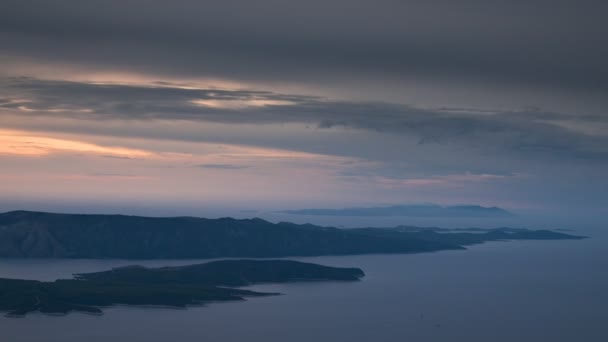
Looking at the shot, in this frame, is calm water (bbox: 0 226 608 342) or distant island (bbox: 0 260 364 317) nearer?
calm water (bbox: 0 226 608 342)

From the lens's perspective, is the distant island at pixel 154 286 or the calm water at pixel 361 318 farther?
the distant island at pixel 154 286

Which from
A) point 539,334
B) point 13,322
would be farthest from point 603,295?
point 13,322

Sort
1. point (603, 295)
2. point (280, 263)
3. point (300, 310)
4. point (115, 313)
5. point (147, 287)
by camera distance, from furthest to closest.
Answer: point (280, 263)
point (603, 295)
point (147, 287)
point (300, 310)
point (115, 313)

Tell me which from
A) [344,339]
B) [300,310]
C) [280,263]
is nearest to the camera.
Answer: [344,339]

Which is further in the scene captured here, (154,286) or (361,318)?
(154,286)

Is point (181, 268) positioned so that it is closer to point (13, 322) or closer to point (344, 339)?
point (13, 322)

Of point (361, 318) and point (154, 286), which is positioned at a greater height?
point (154, 286)

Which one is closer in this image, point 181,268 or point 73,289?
point 73,289

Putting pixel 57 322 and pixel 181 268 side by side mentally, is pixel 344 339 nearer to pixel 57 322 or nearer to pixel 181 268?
pixel 57 322
